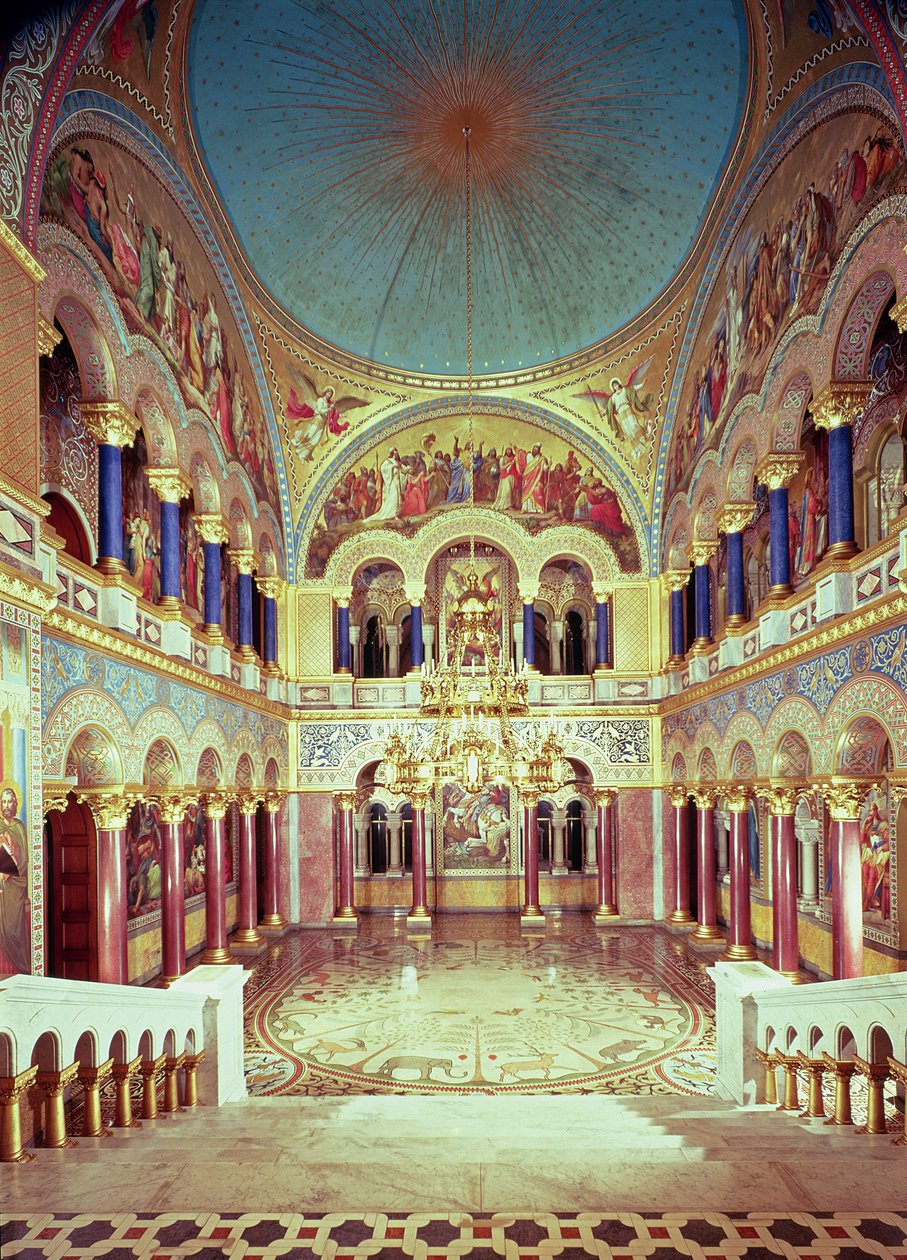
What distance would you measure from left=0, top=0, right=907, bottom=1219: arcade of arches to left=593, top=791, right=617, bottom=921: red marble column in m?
0.10

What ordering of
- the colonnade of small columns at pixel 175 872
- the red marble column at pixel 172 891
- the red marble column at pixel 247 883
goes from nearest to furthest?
the colonnade of small columns at pixel 175 872
the red marble column at pixel 172 891
the red marble column at pixel 247 883

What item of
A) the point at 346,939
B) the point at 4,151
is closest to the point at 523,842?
the point at 346,939

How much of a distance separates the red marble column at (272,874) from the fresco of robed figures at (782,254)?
11.6 meters

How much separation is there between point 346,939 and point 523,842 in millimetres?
4578

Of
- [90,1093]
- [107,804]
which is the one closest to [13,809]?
[90,1093]

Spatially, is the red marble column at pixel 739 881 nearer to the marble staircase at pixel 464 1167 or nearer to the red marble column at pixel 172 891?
the marble staircase at pixel 464 1167

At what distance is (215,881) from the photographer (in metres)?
14.2

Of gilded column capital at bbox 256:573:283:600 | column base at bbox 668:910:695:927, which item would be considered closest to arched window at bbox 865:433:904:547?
column base at bbox 668:910:695:927

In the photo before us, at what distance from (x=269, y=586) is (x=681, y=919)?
1165 centimetres

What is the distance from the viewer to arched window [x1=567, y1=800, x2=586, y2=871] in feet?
70.7

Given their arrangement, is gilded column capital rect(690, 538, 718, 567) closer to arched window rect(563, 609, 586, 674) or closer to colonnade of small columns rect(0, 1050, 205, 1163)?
arched window rect(563, 609, 586, 674)

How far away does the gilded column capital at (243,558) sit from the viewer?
16.8 metres

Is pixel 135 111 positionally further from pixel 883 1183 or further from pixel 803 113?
pixel 883 1183

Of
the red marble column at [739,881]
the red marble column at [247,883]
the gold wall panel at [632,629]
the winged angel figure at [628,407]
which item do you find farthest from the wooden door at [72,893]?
the winged angel figure at [628,407]
